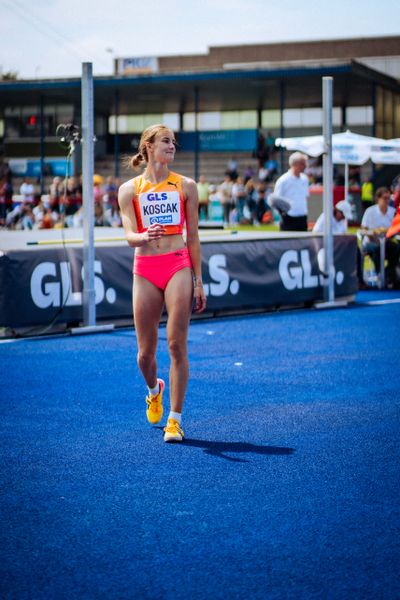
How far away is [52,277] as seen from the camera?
439 inches

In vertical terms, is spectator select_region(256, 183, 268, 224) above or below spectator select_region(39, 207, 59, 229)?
above

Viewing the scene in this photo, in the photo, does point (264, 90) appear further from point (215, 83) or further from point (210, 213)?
point (210, 213)

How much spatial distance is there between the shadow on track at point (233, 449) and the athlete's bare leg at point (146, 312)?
0.65 metres

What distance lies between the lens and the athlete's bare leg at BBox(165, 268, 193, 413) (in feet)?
19.6

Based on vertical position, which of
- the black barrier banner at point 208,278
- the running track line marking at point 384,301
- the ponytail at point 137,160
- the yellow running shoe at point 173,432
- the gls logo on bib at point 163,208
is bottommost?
the yellow running shoe at point 173,432

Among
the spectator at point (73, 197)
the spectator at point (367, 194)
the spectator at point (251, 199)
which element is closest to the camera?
the spectator at point (73, 197)

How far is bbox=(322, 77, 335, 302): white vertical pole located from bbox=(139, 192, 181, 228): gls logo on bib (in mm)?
7822

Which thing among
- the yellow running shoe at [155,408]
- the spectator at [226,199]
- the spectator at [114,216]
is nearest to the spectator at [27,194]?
the spectator at [114,216]

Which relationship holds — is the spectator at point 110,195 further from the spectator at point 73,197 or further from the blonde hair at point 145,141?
the blonde hair at point 145,141

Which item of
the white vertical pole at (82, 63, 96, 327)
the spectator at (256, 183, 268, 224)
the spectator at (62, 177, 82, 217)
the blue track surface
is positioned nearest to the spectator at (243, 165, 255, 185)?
the spectator at (256, 183, 268, 224)

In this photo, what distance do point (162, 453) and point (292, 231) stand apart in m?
10.2

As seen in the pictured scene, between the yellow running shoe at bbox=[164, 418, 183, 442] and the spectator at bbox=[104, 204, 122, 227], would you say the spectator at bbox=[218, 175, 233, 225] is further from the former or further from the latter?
the yellow running shoe at bbox=[164, 418, 183, 442]

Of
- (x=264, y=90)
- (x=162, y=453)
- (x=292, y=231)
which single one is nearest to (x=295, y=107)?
(x=264, y=90)

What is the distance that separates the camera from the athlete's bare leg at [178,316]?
596 cm
